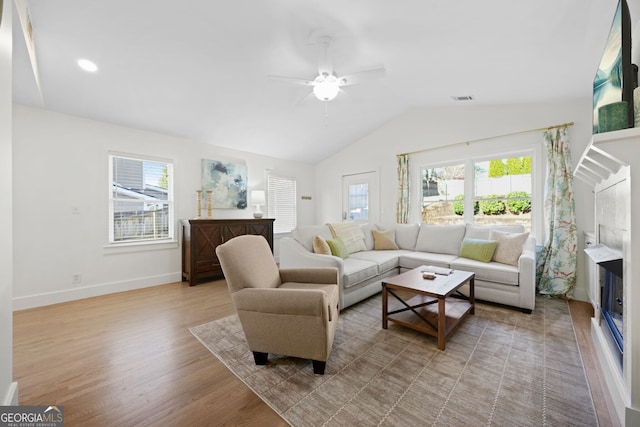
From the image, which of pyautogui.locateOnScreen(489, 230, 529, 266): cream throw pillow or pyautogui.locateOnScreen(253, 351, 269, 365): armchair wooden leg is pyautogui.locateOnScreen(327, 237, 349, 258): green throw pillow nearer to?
pyautogui.locateOnScreen(253, 351, 269, 365): armchair wooden leg

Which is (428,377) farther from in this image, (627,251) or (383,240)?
(383,240)

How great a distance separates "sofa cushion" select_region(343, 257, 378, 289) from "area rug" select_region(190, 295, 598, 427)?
0.49 m

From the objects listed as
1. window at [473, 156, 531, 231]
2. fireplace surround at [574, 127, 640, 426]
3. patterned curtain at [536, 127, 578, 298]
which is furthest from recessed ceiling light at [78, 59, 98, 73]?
patterned curtain at [536, 127, 578, 298]

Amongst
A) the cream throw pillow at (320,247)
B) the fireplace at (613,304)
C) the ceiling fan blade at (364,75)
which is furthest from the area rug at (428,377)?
the ceiling fan blade at (364,75)

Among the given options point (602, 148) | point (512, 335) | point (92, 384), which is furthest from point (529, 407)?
point (92, 384)

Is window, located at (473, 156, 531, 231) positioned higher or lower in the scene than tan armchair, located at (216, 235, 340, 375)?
higher

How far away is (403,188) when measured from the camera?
4852 mm

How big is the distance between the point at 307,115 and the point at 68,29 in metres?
2.87

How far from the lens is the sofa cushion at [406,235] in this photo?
4305 millimetres

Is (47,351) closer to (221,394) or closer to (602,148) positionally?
(221,394)

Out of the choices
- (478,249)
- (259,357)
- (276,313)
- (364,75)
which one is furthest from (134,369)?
(478,249)

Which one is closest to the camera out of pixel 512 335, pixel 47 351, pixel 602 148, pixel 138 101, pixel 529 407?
pixel 602 148

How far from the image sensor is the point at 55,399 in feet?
5.08

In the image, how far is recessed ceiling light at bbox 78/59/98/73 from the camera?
252 centimetres
